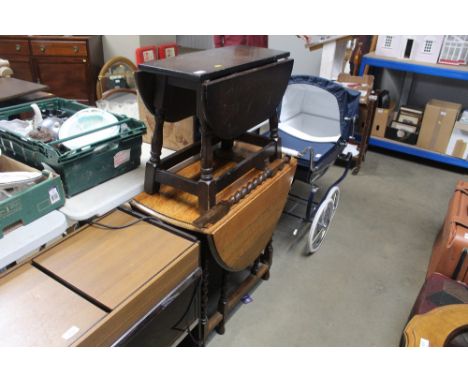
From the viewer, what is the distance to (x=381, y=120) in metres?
3.50

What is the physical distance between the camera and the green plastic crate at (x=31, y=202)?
3.64ft

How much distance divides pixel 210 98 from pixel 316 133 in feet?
5.68

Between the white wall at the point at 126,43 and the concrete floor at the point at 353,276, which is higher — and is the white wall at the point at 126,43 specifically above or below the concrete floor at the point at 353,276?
above

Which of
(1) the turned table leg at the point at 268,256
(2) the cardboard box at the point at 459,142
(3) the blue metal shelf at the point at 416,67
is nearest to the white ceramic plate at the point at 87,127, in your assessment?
(1) the turned table leg at the point at 268,256

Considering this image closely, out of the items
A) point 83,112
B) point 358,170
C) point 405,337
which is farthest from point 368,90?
point 83,112

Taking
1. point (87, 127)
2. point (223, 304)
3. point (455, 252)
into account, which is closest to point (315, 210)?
point (455, 252)

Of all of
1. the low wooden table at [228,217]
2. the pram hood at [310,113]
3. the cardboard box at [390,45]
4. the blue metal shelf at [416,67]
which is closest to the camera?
the low wooden table at [228,217]

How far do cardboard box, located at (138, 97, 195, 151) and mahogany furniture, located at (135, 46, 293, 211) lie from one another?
0.48ft

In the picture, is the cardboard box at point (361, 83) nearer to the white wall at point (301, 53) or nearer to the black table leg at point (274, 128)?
the white wall at point (301, 53)

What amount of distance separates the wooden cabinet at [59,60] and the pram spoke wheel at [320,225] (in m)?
2.71

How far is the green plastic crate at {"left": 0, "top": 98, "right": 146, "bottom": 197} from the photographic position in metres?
1.27

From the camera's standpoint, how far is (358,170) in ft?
10.7

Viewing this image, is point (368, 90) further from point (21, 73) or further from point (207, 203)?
point (21, 73)

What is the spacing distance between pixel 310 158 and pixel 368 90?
119cm
